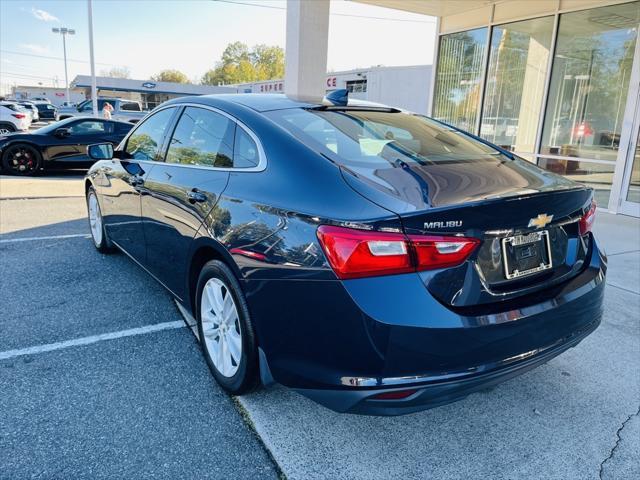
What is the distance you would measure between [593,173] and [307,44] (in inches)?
223

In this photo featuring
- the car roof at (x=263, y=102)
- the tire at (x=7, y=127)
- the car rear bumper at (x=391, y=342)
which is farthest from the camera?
the tire at (x=7, y=127)

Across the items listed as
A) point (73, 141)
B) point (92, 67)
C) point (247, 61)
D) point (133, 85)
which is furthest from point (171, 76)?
point (73, 141)

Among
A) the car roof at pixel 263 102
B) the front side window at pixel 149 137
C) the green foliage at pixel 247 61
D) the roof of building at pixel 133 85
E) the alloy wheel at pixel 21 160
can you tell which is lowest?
the alloy wheel at pixel 21 160

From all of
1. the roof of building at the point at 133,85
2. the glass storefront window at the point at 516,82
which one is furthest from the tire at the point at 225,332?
the roof of building at the point at 133,85

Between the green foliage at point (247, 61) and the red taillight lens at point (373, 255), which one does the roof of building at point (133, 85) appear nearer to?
the green foliage at point (247, 61)

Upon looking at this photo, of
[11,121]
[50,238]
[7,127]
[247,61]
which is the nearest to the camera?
[50,238]

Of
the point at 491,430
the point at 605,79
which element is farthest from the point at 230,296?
the point at 605,79

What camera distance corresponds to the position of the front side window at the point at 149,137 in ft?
12.1

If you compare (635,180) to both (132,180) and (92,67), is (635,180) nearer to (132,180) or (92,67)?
(132,180)

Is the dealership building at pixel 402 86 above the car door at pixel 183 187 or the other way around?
above

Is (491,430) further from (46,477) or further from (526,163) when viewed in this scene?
(46,477)

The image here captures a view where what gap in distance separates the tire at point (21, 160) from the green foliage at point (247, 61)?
88.8m

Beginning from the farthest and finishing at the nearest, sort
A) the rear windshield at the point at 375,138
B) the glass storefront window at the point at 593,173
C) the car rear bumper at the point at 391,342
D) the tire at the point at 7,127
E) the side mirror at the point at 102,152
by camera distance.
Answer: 1. the tire at the point at 7,127
2. the glass storefront window at the point at 593,173
3. the side mirror at the point at 102,152
4. the rear windshield at the point at 375,138
5. the car rear bumper at the point at 391,342

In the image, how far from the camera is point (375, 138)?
8.95 ft
